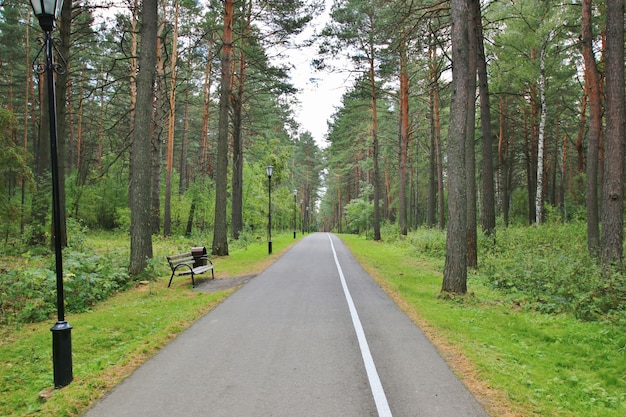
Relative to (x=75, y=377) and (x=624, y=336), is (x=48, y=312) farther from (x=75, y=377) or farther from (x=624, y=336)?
(x=624, y=336)

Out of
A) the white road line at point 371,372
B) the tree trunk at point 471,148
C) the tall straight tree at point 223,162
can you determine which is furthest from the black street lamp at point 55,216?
the tall straight tree at point 223,162

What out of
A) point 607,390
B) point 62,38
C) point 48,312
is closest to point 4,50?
point 62,38

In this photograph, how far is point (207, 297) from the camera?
8.45 meters

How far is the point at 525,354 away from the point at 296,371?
3.13 m

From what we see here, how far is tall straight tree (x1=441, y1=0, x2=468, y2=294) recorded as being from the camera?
8.28 m

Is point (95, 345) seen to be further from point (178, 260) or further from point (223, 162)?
point (223, 162)

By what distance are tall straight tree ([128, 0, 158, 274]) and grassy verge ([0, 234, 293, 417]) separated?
142 centimetres

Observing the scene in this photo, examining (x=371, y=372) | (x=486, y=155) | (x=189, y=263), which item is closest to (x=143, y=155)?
(x=189, y=263)

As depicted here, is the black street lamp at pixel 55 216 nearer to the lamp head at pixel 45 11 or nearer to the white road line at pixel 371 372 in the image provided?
the lamp head at pixel 45 11

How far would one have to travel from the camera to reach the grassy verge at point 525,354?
3.74 meters

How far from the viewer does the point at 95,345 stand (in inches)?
211

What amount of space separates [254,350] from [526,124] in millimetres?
27004

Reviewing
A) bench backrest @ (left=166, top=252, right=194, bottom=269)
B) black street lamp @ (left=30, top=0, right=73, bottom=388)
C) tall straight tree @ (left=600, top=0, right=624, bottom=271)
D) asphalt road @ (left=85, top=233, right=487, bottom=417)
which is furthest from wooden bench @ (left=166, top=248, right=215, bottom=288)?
tall straight tree @ (left=600, top=0, right=624, bottom=271)

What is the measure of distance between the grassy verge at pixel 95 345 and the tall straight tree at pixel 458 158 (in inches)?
207
